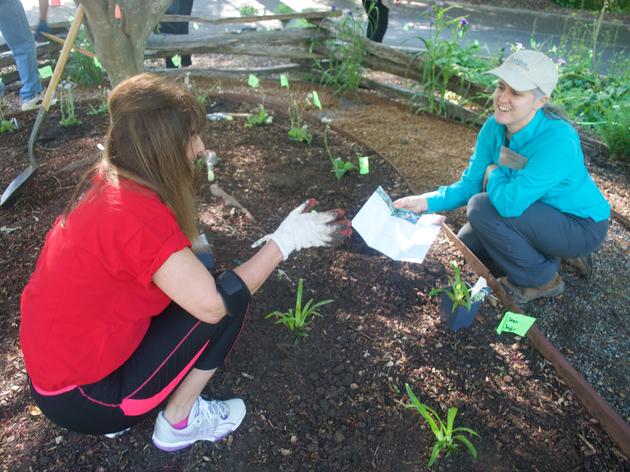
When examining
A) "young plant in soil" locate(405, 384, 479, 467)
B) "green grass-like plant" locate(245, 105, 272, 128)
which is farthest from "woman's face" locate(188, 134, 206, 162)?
"green grass-like plant" locate(245, 105, 272, 128)

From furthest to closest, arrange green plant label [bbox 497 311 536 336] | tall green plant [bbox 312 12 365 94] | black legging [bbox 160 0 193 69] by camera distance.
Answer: black legging [bbox 160 0 193 69]
tall green plant [bbox 312 12 365 94]
green plant label [bbox 497 311 536 336]

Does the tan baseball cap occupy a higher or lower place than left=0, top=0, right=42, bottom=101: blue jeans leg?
higher

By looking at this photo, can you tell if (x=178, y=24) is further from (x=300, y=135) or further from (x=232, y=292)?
(x=232, y=292)

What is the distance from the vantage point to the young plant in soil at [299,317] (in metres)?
1.92

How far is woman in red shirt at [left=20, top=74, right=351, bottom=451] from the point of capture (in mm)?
1203

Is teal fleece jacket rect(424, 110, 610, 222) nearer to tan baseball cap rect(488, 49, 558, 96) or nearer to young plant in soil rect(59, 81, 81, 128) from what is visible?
tan baseball cap rect(488, 49, 558, 96)

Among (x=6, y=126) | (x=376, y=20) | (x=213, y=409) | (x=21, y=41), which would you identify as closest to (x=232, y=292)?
(x=213, y=409)

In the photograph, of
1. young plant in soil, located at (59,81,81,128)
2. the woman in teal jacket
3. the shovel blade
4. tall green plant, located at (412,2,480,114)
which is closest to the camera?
the woman in teal jacket

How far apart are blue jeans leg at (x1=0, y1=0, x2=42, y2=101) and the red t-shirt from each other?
3294mm

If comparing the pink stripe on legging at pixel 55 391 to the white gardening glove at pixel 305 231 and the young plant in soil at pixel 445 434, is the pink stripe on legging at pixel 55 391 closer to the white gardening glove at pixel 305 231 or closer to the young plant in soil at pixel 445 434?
the white gardening glove at pixel 305 231

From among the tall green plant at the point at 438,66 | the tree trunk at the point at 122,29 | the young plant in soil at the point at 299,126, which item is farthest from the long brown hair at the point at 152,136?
the tall green plant at the point at 438,66

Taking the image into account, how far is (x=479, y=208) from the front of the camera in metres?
2.25

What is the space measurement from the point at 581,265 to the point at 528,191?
0.76 metres

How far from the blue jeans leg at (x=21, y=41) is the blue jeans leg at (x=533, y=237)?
367 cm
